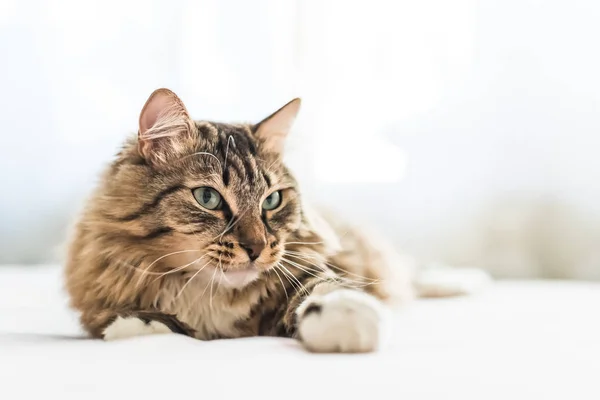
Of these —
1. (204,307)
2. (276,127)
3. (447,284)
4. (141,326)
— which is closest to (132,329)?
(141,326)

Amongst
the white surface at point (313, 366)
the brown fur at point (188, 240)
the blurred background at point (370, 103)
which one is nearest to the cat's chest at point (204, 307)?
the brown fur at point (188, 240)

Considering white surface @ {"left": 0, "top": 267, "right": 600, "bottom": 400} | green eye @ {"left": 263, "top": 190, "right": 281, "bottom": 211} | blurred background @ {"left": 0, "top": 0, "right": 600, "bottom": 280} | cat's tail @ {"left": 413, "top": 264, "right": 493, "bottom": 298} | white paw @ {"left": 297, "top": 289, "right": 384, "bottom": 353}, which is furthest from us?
blurred background @ {"left": 0, "top": 0, "right": 600, "bottom": 280}

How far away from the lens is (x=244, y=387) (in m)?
0.66

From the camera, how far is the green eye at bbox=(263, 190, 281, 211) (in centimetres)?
105

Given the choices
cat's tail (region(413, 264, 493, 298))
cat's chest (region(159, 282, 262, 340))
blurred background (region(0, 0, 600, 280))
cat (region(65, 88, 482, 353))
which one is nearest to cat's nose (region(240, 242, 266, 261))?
cat (region(65, 88, 482, 353))

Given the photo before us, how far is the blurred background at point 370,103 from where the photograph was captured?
Answer: 1949mm

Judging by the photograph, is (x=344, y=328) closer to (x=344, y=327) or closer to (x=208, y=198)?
(x=344, y=327)

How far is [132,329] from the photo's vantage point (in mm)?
938

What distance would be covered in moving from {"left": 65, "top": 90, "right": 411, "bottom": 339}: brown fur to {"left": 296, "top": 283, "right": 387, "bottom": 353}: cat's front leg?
0.14 meters

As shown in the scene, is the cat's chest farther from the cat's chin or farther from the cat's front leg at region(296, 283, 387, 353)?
the cat's front leg at region(296, 283, 387, 353)

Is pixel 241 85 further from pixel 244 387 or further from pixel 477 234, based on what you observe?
pixel 244 387

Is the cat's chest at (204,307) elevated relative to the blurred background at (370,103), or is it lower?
lower

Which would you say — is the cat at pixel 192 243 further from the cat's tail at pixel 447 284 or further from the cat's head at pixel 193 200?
the cat's tail at pixel 447 284

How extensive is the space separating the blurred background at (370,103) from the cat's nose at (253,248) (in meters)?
1.01
